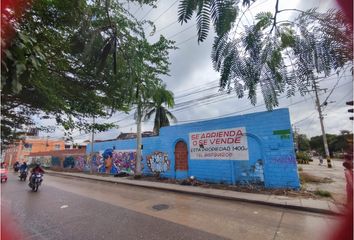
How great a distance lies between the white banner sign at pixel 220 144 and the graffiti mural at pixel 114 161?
21.4ft

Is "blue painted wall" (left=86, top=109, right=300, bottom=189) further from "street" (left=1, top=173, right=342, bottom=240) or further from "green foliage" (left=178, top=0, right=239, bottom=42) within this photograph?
"green foliage" (left=178, top=0, right=239, bottom=42)

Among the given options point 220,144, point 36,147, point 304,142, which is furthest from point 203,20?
point 36,147

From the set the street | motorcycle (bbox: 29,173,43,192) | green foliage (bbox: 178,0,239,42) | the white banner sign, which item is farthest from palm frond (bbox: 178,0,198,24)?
motorcycle (bbox: 29,173,43,192)

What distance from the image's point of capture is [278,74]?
181 centimetres

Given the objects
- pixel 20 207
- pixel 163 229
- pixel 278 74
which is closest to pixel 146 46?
pixel 278 74

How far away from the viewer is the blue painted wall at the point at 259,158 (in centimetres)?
1024

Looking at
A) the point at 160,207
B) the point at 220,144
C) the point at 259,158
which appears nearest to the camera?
the point at 160,207

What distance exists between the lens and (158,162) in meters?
17.1

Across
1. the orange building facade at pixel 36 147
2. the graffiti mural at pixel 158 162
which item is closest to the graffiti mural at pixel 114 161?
the graffiti mural at pixel 158 162

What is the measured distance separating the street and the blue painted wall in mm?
2959

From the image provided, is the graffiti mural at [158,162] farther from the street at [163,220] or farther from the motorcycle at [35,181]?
the motorcycle at [35,181]

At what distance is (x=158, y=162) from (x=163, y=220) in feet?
35.2

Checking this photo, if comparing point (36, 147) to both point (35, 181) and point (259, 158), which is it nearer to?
point (35, 181)

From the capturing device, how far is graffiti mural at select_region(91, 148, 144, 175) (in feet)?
66.2
